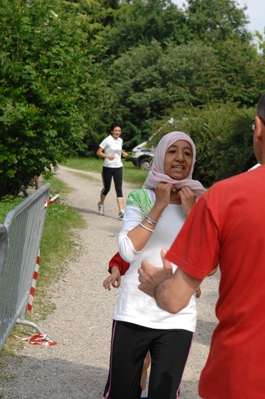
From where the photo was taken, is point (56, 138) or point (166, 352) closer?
point (166, 352)

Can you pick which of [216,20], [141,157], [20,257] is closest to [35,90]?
[20,257]

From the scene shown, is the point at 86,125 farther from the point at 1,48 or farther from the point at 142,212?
the point at 142,212

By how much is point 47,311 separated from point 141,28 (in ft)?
183

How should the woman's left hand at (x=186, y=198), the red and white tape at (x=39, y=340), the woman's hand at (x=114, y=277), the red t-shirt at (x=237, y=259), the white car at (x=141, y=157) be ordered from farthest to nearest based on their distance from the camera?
the white car at (x=141, y=157), the red and white tape at (x=39, y=340), the woman's hand at (x=114, y=277), the woman's left hand at (x=186, y=198), the red t-shirt at (x=237, y=259)

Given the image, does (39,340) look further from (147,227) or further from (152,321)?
(147,227)

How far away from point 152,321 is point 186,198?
24.9 inches

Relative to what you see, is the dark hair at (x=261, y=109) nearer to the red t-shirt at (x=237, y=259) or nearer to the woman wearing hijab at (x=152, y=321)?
the red t-shirt at (x=237, y=259)

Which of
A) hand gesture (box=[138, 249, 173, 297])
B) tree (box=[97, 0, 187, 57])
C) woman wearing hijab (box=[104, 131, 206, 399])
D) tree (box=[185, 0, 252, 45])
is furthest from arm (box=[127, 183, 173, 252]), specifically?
tree (box=[185, 0, 252, 45])

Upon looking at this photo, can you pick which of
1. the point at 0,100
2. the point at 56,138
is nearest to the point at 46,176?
the point at 56,138

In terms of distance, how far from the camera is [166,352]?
3.84 metres

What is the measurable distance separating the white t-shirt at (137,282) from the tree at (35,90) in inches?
406

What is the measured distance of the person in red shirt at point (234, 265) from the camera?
7.57 feet

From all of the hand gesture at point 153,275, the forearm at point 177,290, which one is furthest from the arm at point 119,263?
the forearm at point 177,290

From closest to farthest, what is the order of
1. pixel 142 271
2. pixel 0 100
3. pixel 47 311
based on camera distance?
pixel 142 271 → pixel 47 311 → pixel 0 100
